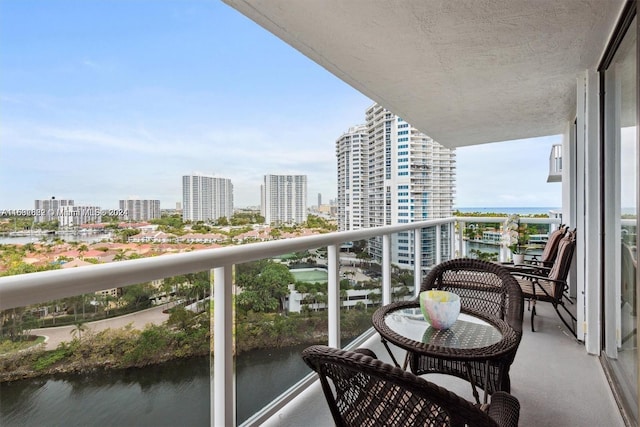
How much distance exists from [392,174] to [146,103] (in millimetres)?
5422

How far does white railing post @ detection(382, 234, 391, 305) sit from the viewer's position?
3652mm

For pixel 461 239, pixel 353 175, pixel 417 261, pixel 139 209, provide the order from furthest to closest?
pixel 353 175, pixel 461 239, pixel 417 261, pixel 139 209

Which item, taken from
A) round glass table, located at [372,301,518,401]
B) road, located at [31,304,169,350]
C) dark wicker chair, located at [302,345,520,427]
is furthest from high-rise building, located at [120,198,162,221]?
dark wicker chair, located at [302,345,520,427]

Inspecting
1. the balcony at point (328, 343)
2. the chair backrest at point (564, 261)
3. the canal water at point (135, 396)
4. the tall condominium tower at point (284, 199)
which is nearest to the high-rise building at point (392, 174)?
the tall condominium tower at point (284, 199)

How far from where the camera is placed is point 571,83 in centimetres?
354

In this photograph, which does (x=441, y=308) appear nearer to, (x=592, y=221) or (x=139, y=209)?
(x=592, y=221)

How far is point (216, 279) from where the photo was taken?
1.75 m

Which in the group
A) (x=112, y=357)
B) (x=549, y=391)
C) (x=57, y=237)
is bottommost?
(x=549, y=391)

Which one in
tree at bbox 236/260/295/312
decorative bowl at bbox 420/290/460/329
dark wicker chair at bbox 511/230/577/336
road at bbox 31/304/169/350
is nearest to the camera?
road at bbox 31/304/169/350

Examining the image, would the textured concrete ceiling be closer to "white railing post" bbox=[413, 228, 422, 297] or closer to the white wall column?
the white wall column

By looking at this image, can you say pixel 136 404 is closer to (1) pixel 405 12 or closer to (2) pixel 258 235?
(2) pixel 258 235

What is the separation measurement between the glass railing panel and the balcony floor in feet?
2.53

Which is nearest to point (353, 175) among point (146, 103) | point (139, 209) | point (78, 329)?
point (146, 103)

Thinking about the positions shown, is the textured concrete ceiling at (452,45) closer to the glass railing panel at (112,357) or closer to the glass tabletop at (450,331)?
the glass railing panel at (112,357)
